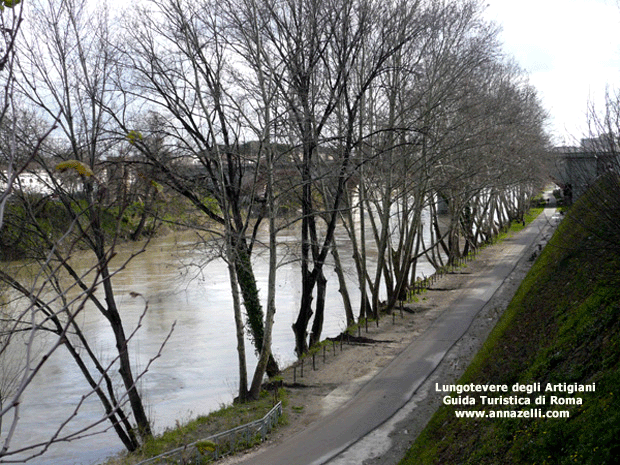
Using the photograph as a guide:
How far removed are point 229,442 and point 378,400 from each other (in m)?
3.95

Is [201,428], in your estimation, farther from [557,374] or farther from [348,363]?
[557,374]

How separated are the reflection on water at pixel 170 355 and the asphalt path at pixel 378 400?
393 centimetres

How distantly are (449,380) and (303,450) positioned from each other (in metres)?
4.92

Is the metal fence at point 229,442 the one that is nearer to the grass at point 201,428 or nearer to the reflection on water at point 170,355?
the grass at point 201,428

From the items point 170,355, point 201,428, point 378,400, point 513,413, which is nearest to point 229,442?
point 201,428

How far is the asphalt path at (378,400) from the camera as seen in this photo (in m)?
12.4

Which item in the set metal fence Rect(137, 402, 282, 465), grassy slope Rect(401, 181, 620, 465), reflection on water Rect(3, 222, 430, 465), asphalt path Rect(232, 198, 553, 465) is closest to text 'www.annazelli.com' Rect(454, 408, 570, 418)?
grassy slope Rect(401, 181, 620, 465)

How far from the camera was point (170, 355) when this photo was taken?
22.4 m

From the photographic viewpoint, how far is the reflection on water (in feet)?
55.3

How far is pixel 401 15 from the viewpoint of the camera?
20.1m

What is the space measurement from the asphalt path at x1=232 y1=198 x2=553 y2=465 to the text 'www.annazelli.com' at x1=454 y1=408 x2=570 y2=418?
2829 millimetres

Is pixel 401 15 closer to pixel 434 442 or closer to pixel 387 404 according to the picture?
pixel 387 404

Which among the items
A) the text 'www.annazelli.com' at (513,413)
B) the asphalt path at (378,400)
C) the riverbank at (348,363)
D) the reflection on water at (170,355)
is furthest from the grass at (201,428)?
the text 'www.annazelli.com' at (513,413)

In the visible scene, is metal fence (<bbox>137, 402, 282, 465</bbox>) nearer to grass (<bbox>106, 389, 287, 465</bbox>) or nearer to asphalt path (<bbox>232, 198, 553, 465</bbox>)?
grass (<bbox>106, 389, 287, 465</bbox>)
